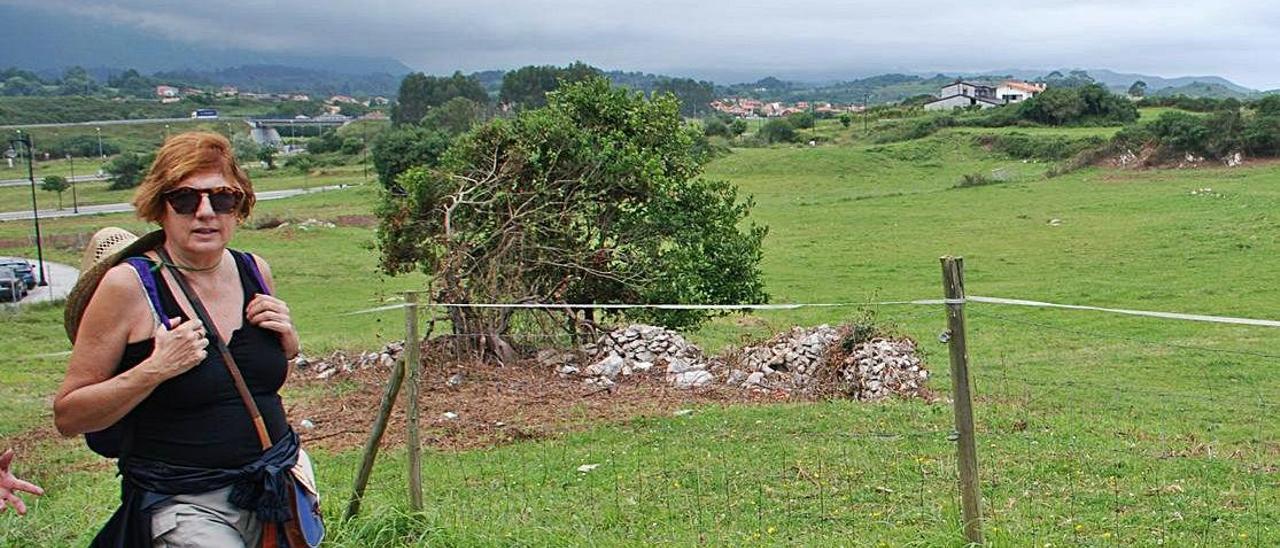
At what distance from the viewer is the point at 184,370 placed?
3.07 m

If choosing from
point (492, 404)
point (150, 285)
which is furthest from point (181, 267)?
point (492, 404)

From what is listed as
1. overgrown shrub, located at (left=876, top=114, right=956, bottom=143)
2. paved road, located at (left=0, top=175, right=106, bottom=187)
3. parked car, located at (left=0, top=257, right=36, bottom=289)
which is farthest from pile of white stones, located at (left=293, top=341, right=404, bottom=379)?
paved road, located at (left=0, top=175, right=106, bottom=187)

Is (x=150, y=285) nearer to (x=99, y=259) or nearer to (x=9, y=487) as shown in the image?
(x=99, y=259)

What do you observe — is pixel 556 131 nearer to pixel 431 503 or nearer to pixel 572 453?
pixel 572 453

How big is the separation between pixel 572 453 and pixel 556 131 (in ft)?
23.0

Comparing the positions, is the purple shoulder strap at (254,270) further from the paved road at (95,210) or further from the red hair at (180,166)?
the paved road at (95,210)

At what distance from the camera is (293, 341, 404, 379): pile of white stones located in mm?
14695

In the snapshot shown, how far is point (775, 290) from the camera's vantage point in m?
26.9

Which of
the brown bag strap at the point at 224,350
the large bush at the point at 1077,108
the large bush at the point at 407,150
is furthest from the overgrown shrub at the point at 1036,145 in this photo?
the brown bag strap at the point at 224,350

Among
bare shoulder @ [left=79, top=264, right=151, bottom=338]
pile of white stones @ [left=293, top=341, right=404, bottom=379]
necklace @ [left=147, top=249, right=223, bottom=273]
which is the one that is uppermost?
necklace @ [left=147, top=249, right=223, bottom=273]

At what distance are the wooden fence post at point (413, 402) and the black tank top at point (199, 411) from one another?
232 cm

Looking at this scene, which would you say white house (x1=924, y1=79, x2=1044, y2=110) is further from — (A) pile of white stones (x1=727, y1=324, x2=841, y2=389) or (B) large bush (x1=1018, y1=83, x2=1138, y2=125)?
(A) pile of white stones (x1=727, y1=324, x2=841, y2=389)

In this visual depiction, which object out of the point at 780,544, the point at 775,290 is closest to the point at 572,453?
the point at 780,544

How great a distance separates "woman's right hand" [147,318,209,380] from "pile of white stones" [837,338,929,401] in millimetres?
9925
